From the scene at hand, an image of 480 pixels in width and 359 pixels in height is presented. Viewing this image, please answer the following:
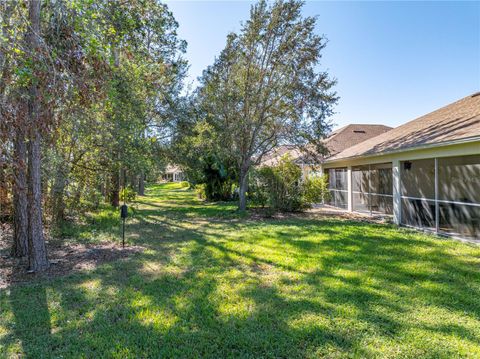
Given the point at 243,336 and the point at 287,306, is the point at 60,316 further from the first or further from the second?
the point at 287,306

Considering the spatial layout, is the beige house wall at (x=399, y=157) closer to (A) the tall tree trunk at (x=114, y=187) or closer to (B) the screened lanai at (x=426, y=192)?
(B) the screened lanai at (x=426, y=192)

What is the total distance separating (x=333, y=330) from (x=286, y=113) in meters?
10.4

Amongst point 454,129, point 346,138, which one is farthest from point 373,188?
point 346,138

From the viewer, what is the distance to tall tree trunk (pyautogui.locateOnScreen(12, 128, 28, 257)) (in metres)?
5.08

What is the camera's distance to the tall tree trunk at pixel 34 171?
4805 mm

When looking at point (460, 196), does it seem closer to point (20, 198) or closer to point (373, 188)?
point (373, 188)

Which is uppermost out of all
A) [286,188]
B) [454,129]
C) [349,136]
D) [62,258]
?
[349,136]

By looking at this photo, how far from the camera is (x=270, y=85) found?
40.2 feet

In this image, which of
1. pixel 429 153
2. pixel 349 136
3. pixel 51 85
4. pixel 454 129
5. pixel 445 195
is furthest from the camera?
pixel 349 136

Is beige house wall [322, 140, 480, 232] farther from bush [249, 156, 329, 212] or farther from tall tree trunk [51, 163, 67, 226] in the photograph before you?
tall tree trunk [51, 163, 67, 226]

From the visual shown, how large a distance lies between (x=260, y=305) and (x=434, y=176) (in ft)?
30.6

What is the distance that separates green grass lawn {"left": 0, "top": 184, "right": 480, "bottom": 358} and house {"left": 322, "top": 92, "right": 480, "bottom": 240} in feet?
5.28

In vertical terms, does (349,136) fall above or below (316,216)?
above

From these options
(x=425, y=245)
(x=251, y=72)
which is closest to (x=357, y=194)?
(x=425, y=245)
